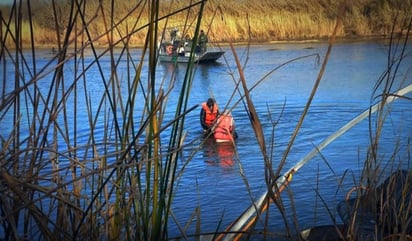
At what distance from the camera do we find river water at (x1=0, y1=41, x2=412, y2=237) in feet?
14.4

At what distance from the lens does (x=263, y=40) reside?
2461 centimetres

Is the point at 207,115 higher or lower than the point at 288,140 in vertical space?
higher

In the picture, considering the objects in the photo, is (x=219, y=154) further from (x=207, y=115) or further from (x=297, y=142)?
(x=297, y=142)

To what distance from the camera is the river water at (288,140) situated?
440 cm

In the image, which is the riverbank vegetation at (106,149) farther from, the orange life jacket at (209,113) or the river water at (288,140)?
the orange life jacket at (209,113)

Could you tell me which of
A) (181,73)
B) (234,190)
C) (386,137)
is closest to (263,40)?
(181,73)

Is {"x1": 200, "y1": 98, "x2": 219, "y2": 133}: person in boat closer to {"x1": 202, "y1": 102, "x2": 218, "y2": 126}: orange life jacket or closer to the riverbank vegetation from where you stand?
{"x1": 202, "y1": 102, "x2": 218, "y2": 126}: orange life jacket

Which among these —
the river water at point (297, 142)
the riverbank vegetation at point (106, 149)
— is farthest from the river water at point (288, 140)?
the riverbank vegetation at point (106, 149)

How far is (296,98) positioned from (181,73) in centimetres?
708

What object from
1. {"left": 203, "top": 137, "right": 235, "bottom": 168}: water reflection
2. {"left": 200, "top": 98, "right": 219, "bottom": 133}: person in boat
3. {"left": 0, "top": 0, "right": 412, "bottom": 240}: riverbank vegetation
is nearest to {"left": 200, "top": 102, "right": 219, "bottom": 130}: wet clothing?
{"left": 200, "top": 98, "right": 219, "bottom": 133}: person in boat

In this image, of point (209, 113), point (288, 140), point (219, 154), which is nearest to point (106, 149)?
point (219, 154)

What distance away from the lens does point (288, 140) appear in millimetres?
7766

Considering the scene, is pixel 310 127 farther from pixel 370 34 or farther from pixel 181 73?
pixel 370 34

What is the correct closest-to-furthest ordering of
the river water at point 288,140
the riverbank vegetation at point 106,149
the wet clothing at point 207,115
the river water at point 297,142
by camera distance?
the riverbank vegetation at point 106,149 < the river water at point 288,140 < the river water at point 297,142 < the wet clothing at point 207,115
